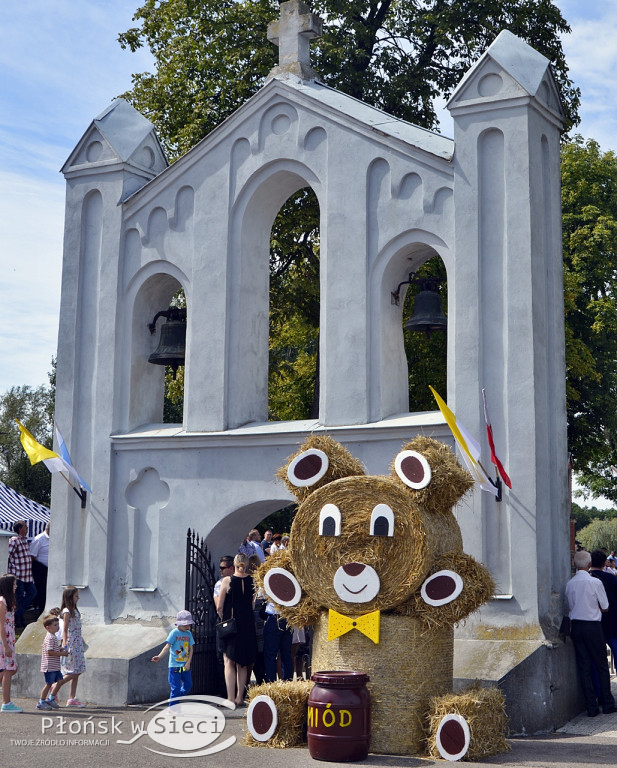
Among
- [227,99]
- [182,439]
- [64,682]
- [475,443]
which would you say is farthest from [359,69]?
[64,682]

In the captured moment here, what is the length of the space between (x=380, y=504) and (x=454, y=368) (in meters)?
2.73

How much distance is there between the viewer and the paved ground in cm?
889

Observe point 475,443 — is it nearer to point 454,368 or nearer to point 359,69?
point 454,368

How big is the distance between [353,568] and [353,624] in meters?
0.50

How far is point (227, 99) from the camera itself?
21234 millimetres

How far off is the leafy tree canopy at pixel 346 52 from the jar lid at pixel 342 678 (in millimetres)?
13851

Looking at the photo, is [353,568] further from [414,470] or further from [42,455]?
[42,455]

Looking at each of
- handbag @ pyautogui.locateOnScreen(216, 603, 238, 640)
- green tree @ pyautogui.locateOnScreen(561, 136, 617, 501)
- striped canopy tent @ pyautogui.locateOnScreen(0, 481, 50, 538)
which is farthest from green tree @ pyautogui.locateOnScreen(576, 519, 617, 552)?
handbag @ pyautogui.locateOnScreen(216, 603, 238, 640)

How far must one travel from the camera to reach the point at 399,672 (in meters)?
9.38

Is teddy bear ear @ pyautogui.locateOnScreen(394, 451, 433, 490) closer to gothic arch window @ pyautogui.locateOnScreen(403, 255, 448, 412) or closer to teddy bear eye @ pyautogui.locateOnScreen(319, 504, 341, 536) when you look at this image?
teddy bear eye @ pyautogui.locateOnScreen(319, 504, 341, 536)

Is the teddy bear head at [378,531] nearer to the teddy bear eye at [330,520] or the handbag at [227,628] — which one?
the teddy bear eye at [330,520]

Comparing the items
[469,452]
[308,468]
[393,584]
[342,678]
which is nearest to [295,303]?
[469,452]

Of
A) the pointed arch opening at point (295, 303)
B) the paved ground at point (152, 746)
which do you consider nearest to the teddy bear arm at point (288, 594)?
the paved ground at point (152, 746)

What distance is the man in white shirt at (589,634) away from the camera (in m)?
11.2
